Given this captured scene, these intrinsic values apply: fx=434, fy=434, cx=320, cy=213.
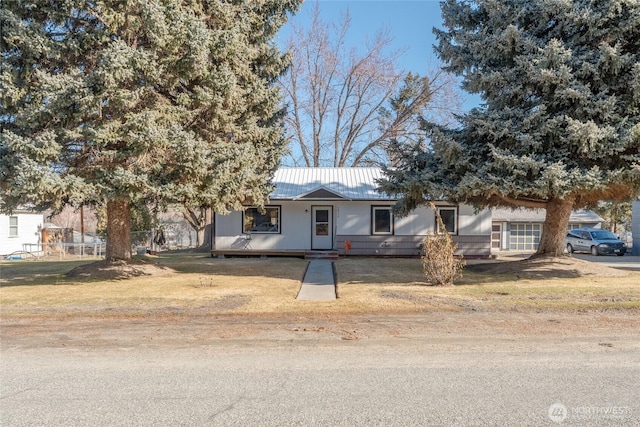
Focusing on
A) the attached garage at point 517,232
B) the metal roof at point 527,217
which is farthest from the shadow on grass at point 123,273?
the metal roof at point 527,217

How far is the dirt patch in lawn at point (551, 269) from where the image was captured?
1271 cm

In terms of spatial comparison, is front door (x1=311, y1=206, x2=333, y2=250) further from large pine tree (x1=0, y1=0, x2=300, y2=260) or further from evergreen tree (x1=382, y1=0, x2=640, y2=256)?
large pine tree (x1=0, y1=0, x2=300, y2=260)

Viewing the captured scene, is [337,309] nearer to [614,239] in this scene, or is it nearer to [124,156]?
[124,156]

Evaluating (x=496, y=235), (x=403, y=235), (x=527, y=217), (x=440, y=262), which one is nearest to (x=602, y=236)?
(x=527, y=217)

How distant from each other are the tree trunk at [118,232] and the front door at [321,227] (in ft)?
31.9

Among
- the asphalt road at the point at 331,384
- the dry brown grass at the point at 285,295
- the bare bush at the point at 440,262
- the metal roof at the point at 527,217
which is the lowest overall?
the asphalt road at the point at 331,384

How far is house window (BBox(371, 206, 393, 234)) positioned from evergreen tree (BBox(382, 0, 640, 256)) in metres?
7.84

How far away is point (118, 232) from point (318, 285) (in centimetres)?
676

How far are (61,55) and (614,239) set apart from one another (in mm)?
30694

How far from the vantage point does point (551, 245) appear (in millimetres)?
14039

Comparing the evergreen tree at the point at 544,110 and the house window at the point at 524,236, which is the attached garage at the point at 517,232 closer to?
the house window at the point at 524,236

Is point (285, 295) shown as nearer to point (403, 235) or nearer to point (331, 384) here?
point (331, 384)

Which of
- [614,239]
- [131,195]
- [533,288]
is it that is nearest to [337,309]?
[533,288]

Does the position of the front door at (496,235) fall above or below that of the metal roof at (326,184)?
below
